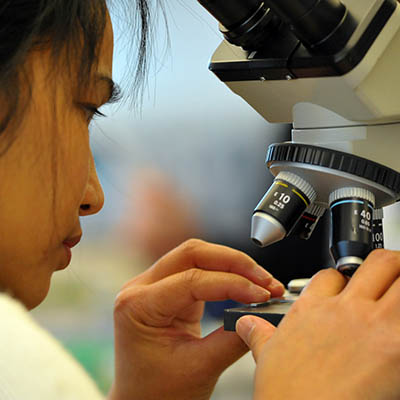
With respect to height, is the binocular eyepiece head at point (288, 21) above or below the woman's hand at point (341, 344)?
above

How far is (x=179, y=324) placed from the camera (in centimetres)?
72

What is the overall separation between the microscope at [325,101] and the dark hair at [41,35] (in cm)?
12

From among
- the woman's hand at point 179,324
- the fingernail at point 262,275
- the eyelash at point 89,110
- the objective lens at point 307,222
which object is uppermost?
Result: the eyelash at point 89,110

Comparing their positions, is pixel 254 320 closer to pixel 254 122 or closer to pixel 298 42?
pixel 298 42

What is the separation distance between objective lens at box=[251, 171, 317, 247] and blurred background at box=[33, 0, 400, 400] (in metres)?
1.10

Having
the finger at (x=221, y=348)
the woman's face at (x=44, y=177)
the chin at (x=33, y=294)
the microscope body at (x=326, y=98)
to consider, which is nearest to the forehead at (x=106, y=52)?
the woman's face at (x=44, y=177)

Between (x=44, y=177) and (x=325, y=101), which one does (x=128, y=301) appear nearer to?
(x=44, y=177)

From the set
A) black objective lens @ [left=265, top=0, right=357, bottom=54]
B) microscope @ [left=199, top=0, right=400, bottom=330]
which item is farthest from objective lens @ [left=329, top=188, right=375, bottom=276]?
black objective lens @ [left=265, top=0, right=357, bottom=54]

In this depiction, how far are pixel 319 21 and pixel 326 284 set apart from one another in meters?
0.21

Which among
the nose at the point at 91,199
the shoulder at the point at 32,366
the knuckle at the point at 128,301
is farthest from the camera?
the knuckle at the point at 128,301

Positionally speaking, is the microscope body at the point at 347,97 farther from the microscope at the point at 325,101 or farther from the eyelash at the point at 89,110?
the eyelash at the point at 89,110

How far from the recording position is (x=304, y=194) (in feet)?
1.67

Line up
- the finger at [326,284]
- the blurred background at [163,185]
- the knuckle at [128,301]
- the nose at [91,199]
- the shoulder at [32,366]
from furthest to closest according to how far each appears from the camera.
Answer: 1. the blurred background at [163,185]
2. the knuckle at [128,301]
3. the nose at [91,199]
4. the finger at [326,284]
5. the shoulder at [32,366]

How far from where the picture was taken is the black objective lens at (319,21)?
0.43 m
